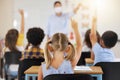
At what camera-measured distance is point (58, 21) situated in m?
5.86

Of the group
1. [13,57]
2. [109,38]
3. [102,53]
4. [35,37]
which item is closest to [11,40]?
[13,57]

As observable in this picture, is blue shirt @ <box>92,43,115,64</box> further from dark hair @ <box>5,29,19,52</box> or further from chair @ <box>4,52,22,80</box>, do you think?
dark hair @ <box>5,29,19,52</box>

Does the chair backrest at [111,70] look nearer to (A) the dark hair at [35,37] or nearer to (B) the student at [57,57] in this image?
(B) the student at [57,57]

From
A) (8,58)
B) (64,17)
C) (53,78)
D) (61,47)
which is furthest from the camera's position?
(64,17)

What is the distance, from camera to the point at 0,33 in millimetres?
6199

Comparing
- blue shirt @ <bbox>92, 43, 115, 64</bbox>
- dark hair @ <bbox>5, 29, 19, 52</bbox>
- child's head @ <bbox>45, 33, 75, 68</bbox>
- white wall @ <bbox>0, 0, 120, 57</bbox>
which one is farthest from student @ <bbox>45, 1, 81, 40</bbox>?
child's head @ <bbox>45, 33, 75, 68</bbox>

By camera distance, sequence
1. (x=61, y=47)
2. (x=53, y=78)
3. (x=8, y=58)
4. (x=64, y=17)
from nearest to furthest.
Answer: (x=53, y=78) → (x=61, y=47) → (x=8, y=58) → (x=64, y=17)

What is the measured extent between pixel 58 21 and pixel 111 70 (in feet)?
10.0

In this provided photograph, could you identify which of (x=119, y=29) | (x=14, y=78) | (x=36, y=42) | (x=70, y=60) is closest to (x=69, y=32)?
(x=119, y=29)

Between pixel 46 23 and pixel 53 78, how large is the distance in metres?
4.14

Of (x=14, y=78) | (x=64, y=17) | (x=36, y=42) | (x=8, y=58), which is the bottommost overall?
(x=14, y=78)

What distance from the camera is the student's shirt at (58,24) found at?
5866 mm

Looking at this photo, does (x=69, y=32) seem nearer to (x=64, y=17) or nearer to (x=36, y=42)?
(x=64, y=17)

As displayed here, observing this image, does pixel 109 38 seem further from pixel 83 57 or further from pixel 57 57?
pixel 57 57
